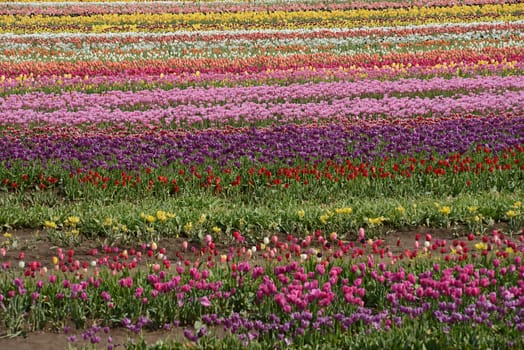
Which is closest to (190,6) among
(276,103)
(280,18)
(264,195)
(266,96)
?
(280,18)

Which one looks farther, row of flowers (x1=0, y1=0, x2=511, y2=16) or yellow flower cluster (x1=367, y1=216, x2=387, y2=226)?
row of flowers (x1=0, y1=0, x2=511, y2=16)

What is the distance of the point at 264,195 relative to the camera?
10.8 m

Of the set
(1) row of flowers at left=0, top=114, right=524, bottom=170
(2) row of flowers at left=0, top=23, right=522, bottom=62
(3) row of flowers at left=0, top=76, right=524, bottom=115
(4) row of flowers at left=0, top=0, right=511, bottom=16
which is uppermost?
(1) row of flowers at left=0, top=114, right=524, bottom=170

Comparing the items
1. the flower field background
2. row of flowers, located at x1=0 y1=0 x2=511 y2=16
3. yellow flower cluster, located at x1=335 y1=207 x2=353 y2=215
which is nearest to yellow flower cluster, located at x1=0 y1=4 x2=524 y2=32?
row of flowers, located at x1=0 y1=0 x2=511 y2=16

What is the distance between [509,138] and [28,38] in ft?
65.5

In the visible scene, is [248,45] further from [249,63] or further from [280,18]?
[280,18]

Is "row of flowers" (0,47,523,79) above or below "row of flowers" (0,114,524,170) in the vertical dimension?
below

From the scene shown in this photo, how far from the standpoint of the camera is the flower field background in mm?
6336

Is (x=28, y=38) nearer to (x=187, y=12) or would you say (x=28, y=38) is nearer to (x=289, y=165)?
(x=187, y=12)

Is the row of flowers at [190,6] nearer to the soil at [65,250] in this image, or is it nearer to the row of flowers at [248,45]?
the row of flowers at [248,45]

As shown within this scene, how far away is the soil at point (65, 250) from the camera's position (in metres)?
6.45

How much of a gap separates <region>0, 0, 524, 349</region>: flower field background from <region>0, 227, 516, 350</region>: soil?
0.03m

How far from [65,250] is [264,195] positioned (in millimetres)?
2912

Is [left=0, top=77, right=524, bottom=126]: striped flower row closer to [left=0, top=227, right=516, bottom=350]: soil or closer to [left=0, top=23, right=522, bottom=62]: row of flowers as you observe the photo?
[left=0, top=227, right=516, bottom=350]: soil
